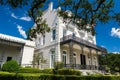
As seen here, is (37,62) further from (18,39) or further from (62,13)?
(62,13)

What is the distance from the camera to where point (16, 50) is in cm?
2486

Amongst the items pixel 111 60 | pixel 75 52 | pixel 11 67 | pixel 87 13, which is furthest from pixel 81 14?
pixel 111 60

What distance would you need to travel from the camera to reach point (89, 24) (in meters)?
9.47

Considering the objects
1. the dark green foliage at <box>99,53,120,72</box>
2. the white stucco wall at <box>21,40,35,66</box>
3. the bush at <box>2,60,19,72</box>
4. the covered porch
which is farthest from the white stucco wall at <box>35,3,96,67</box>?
the dark green foliage at <box>99,53,120,72</box>

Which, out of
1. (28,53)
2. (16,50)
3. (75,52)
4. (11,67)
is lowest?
(11,67)

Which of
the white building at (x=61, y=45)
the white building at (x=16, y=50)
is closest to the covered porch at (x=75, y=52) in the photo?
the white building at (x=61, y=45)

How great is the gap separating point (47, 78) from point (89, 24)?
14.1 ft

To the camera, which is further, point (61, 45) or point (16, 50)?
point (16, 50)

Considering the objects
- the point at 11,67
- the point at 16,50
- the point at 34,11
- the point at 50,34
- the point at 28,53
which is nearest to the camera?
the point at 34,11

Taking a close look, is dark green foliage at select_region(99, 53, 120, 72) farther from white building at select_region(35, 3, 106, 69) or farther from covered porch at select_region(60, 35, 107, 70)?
white building at select_region(35, 3, 106, 69)

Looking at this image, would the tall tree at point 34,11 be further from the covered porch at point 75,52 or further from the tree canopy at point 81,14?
the covered porch at point 75,52

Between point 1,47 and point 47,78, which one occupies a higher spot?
point 1,47

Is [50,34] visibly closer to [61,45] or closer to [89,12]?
[61,45]

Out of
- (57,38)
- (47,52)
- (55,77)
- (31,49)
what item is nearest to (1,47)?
(31,49)
